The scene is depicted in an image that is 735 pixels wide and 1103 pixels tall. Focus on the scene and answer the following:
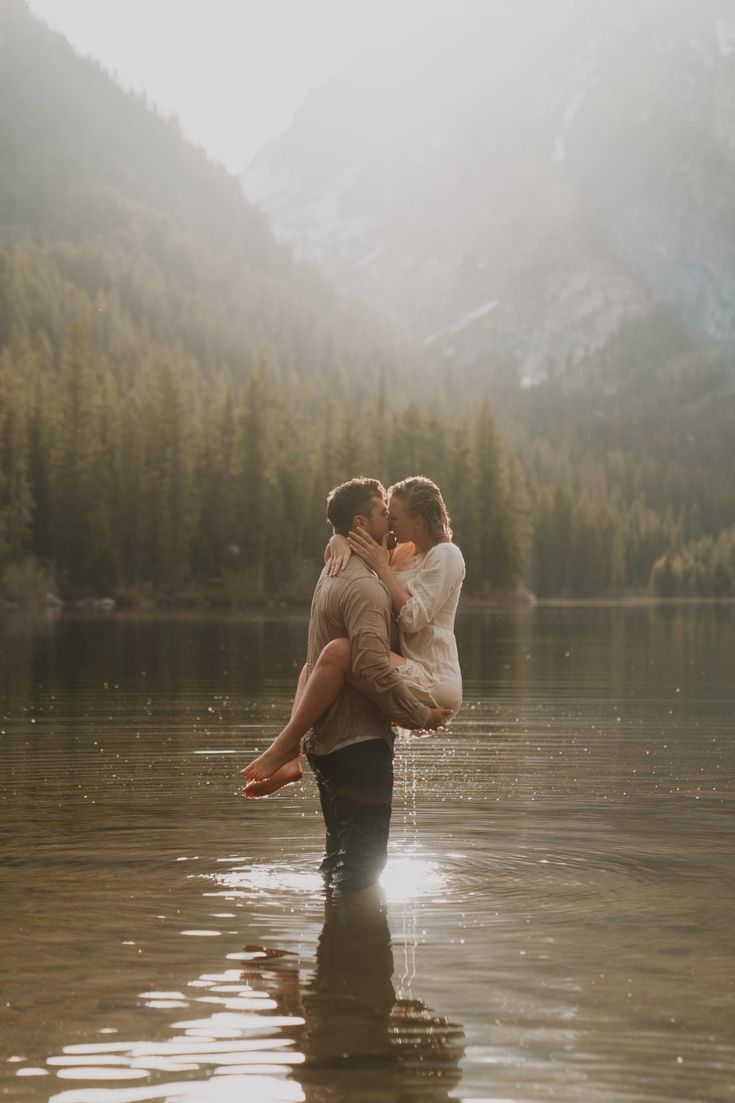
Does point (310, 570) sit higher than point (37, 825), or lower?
higher

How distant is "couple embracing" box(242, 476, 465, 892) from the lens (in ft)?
36.3

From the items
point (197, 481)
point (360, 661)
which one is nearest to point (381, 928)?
point (360, 661)

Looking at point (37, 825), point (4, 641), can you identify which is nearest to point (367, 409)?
point (4, 641)

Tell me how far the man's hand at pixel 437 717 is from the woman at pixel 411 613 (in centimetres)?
3

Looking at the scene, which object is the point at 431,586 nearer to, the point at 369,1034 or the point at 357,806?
the point at 357,806

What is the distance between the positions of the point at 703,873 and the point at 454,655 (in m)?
2.72

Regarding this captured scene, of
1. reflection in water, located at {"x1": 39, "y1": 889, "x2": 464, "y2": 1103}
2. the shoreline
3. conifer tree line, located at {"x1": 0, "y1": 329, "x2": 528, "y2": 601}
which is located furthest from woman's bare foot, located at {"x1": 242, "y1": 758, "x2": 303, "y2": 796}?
conifer tree line, located at {"x1": 0, "y1": 329, "x2": 528, "y2": 601}

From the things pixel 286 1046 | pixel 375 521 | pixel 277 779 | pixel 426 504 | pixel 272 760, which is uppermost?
pixel 426 504

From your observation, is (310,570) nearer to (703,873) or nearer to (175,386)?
(175,386)

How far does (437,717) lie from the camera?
1128cm

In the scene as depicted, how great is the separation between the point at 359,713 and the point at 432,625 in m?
0.80

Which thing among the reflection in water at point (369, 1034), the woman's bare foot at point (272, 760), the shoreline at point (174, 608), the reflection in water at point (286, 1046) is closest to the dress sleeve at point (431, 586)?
the woman's bare foot at point (272, 760)

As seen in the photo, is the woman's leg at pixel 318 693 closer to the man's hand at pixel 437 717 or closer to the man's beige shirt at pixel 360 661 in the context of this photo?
the man's beige shirt at pixel 360 661

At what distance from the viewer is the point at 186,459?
12162cm
